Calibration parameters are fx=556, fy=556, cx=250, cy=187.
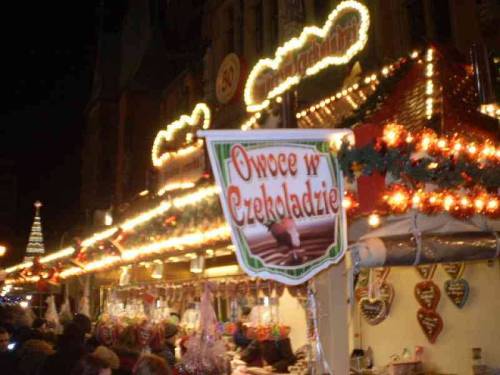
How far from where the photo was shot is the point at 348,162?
525 cm

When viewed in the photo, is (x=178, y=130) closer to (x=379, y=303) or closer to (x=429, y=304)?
(x=379, y=303)

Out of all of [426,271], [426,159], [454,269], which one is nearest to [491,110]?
[426,159]

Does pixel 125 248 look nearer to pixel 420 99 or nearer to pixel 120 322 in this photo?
pixel 120 322

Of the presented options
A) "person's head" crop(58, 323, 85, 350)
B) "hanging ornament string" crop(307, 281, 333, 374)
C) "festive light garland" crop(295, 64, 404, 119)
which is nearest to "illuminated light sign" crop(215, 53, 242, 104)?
"festive light garland" crop(295, 64, 404, 119)

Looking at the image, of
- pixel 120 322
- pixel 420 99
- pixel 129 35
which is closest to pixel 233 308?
pixel 120 322

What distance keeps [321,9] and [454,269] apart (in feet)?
23.7

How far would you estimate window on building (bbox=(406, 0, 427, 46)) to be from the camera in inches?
426

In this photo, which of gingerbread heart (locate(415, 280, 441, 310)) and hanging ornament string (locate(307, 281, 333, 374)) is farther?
gingerbread heart (locate(415, 280, 441, 310))

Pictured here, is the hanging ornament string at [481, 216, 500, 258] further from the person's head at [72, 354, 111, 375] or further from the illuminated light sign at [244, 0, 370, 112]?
the person's head at [72, 354, 111, 375]

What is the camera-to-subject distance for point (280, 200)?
15.9ft

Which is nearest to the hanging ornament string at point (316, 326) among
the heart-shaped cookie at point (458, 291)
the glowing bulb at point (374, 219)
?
the glowing bulb at point (374, 219)

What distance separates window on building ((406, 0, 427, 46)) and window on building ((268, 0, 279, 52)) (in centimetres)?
511

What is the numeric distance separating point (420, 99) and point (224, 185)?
134 inches

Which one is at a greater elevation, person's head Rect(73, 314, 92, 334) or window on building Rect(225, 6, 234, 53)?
window on building Rect(225, 6, 234, 53)
